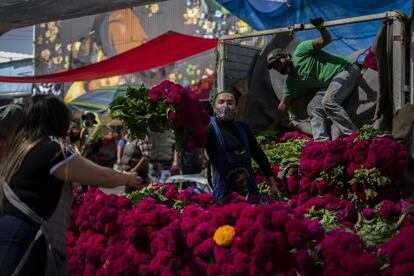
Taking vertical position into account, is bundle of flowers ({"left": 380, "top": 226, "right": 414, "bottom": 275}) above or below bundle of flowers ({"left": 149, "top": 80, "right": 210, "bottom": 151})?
below

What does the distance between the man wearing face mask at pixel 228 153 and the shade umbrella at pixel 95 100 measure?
42.1 feet

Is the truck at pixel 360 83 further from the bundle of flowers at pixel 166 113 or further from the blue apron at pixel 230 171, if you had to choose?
the bundle of flowers at pixel 166 113

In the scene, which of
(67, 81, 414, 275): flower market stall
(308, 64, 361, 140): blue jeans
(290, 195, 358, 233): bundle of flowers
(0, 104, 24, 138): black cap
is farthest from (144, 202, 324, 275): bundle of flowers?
(308, 64, 361, 140): blue jeans

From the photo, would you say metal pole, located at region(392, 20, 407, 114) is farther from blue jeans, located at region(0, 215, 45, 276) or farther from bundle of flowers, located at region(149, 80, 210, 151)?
blue jeans, located at region(0, 215, 45, 276)

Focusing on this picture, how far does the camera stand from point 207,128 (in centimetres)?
410

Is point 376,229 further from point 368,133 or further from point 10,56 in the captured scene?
point 10,56

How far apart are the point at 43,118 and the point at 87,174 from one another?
34cm

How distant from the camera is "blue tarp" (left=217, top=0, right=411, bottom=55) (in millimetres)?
7570

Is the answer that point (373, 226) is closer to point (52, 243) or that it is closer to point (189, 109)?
point (189, 109)

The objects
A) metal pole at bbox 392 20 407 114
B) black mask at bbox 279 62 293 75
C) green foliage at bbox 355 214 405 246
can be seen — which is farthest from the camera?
black mask at bbox 279 62 293 75

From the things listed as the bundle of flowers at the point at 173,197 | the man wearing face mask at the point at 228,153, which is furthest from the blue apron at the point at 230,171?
the bundle of flowers at the point at 173,197

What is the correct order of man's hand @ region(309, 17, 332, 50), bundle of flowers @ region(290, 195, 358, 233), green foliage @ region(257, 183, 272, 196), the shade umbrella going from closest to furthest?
bundle of flowers @ region(290, 195, 358, 233) < green foliage @ region(257, 183, 272, 196) < man's hand @ region(309, 17, 332, 50) < the shade umbrella

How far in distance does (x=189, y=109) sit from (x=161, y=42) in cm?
759

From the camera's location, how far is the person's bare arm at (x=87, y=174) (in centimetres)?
257
